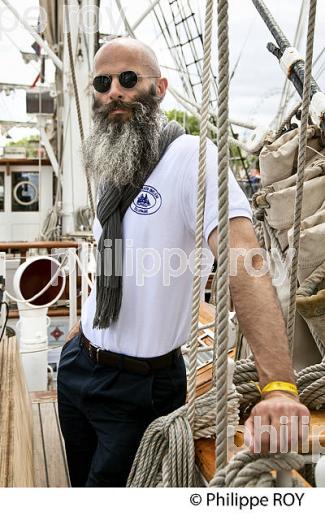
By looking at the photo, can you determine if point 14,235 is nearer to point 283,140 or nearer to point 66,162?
point 66,162

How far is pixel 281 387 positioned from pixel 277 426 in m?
0.09

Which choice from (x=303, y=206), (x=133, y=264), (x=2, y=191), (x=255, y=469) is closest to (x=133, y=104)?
(x=133, y=264)

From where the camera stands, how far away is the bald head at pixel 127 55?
150cm

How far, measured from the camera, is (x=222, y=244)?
88 centimetres

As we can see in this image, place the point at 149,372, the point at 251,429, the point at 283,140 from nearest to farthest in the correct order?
the point at 251,429, the point at 149,372, the point at 283,140

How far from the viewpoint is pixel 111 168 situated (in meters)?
1.51

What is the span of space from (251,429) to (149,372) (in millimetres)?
620

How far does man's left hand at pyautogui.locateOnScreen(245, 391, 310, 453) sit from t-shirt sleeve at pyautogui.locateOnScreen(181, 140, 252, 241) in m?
0.43

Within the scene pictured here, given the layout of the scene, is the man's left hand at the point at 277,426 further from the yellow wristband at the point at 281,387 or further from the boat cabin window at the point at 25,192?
the boat cabin window at the point at 25,192

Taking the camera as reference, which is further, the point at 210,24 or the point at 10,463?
the point at 10,463

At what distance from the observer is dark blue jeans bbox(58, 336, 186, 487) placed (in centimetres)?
147

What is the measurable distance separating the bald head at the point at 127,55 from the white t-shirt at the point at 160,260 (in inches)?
9.9

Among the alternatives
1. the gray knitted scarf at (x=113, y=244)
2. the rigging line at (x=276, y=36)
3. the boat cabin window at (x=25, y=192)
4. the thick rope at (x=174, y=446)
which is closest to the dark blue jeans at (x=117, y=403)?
the gray knitted scarf at (x=113, y=244)

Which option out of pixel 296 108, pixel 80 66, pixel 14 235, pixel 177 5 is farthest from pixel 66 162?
pixel 296 108
